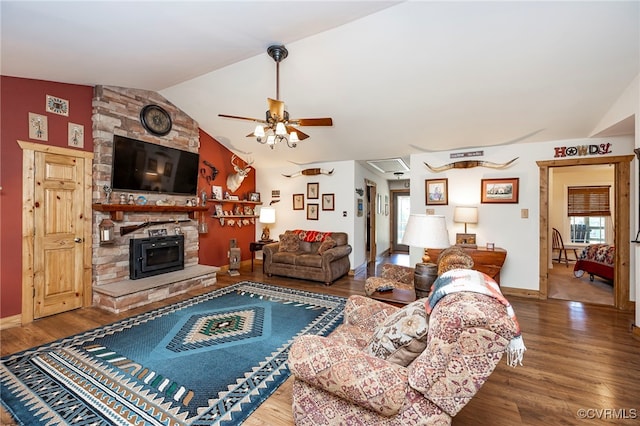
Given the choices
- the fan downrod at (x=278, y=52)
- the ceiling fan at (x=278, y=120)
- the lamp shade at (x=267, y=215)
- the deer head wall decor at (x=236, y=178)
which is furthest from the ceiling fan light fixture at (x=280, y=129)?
the lamp shade at (x=267, y=215)

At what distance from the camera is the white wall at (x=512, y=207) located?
13.9ft

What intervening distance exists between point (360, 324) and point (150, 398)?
1.54m

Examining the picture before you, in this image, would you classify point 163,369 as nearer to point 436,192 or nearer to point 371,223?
point 436,192

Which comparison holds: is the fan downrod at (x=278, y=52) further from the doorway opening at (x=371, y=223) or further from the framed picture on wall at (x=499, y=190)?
the doorway opening at (x=371, y=223)

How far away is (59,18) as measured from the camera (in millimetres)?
2191

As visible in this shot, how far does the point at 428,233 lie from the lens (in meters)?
2.26

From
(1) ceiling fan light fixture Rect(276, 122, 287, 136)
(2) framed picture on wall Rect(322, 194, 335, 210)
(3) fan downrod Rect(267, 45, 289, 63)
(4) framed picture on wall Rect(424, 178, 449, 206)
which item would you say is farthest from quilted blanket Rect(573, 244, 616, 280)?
(3) fan downrod Rect(267, 45, 289, 63)

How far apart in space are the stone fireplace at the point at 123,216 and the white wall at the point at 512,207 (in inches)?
178

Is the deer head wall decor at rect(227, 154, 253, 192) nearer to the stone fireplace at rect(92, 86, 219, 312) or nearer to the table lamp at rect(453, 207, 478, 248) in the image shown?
the stone fireplace at rect(92, 86, 219, 312)

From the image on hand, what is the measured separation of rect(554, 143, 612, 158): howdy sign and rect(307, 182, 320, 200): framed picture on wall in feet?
13.3

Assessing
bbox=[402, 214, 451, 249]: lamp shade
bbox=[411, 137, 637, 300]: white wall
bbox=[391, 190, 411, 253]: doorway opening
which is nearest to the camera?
bbox=[402, 214, 451, 249]: lamp shade

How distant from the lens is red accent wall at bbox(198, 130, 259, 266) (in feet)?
17.7

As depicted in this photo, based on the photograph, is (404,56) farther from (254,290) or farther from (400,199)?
(400,199)

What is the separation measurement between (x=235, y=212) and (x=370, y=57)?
14.1 ft
